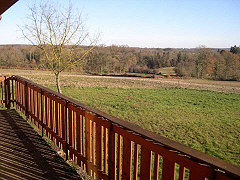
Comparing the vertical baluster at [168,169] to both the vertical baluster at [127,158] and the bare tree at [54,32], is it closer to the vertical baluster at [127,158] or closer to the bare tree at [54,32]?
the vertical baluster at [127,158]

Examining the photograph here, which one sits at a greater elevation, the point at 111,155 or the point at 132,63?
the point at 132,63

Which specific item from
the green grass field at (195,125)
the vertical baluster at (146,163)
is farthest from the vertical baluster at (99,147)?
the green grass field at (195,125)

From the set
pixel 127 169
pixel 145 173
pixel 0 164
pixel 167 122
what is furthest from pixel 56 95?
pixel 167 122

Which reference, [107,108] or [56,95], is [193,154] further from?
[107,108]

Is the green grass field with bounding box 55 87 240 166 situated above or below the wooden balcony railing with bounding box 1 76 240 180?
below

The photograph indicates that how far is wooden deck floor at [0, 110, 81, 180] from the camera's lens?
301 centimetres

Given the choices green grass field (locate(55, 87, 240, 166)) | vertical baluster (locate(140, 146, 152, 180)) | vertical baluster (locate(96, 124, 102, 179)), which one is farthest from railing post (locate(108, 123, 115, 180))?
green grass field (locate(55, 87, 240, 166))

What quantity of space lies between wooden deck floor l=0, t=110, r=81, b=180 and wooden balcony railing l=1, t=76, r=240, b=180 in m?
0.25

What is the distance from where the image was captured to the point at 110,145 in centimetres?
245

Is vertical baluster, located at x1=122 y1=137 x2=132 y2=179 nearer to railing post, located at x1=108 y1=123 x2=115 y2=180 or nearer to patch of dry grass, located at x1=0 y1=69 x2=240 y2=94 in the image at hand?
railing post, located at x1=108 y1=123 x2=115 y2=180

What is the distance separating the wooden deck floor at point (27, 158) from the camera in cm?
301

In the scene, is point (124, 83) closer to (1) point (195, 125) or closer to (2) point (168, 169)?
(1) point (195, 125)

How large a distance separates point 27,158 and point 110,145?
5.78ft

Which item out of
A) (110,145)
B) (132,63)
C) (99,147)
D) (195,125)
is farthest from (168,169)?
(132,63)
